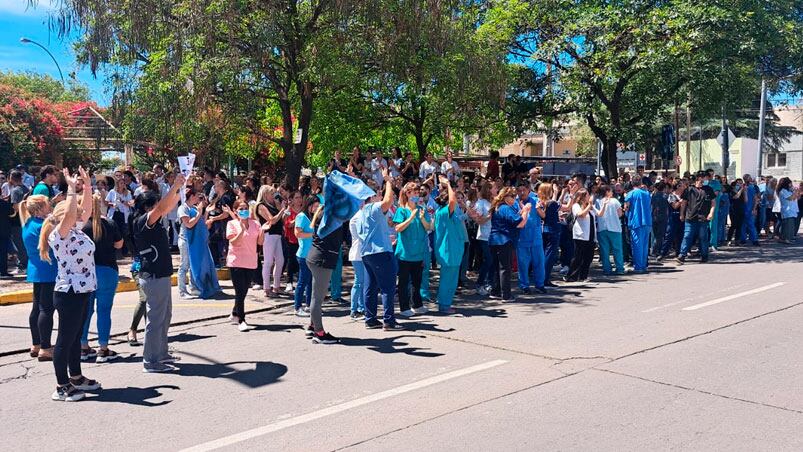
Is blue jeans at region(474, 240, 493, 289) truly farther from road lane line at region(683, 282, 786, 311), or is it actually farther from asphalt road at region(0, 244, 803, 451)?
road lane line at region(683, 282, 786, 311)

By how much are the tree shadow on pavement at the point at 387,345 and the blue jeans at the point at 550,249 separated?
4.77 metres

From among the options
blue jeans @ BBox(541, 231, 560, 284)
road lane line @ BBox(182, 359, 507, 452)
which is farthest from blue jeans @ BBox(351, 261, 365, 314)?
blue jeans @ BBox(541, 231, 560, 284)

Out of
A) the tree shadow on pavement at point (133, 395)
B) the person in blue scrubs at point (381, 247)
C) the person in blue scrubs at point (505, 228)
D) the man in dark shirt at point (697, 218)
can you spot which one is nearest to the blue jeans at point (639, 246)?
the man in dark shirt at point (697, 218)

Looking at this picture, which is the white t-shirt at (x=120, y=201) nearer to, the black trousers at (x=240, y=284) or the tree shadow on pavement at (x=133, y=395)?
the black trousers at (x=240, y=284)

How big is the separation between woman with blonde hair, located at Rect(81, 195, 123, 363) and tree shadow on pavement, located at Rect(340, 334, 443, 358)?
8.29ft

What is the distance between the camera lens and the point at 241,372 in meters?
7.05

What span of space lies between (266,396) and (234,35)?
7.59 m

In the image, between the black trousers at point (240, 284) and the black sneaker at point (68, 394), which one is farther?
the black trousers at point (240, 284)

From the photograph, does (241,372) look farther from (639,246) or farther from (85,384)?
(639,246)

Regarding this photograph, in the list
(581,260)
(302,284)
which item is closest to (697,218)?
(581,260)

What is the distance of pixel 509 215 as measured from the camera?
10.8 m

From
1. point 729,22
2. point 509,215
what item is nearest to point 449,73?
point 509,215

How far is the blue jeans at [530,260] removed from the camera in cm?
1162

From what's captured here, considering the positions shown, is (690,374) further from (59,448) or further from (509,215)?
(59,448)
